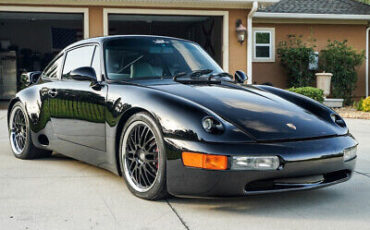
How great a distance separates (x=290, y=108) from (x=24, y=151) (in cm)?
313

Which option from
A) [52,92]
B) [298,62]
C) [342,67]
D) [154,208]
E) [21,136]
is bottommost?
[154,208]

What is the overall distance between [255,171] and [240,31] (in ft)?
38.7

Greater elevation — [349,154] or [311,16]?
[311,16]

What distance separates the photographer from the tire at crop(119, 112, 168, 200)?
371 centimetres

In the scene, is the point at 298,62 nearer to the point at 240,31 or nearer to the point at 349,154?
the point at 240,31

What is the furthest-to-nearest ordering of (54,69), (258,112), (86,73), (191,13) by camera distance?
(191,13), (54,69), (86,73), (258,112)

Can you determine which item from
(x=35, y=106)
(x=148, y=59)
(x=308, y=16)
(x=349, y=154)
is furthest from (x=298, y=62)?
(x=349, y=154)

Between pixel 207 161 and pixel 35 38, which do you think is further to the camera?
pixel 35 38

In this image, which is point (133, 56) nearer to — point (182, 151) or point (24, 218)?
point (182, 151)

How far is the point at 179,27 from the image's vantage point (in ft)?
75.3

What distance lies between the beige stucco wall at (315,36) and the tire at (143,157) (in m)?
14.4

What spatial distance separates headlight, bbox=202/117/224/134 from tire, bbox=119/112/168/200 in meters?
0.35

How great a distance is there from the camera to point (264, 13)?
17.7 meters

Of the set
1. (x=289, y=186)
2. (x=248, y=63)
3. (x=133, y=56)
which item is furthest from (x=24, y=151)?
(x=248, y=63)
